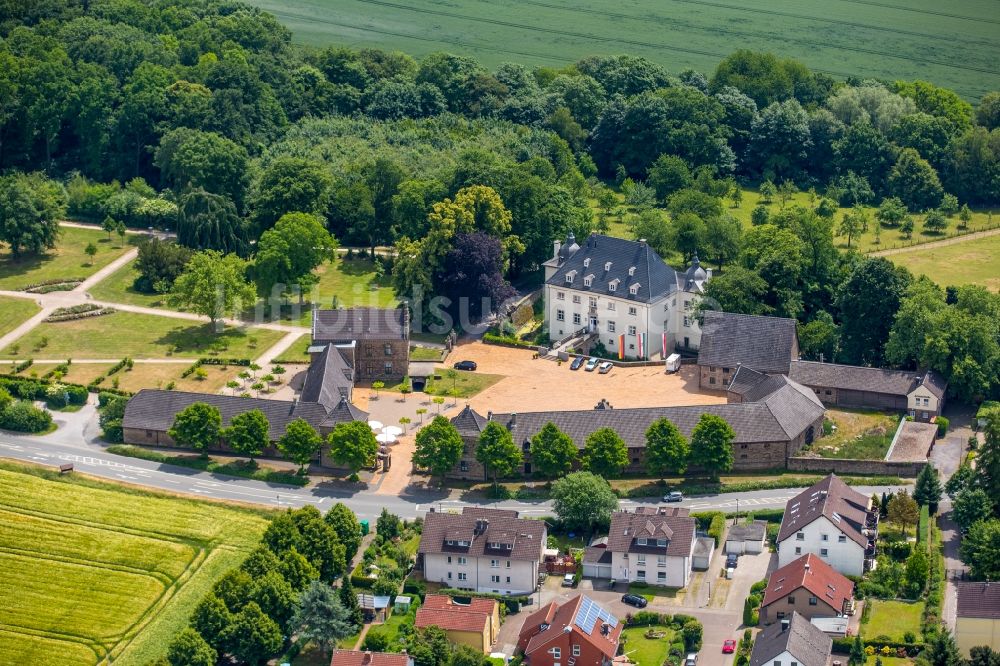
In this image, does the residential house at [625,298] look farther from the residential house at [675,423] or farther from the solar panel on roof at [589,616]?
the solar panel on roof at [589,616]

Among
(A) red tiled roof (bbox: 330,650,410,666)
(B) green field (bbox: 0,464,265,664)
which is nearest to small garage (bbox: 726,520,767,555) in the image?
(A) red tiled roof (bbox: 330,650,410,666)

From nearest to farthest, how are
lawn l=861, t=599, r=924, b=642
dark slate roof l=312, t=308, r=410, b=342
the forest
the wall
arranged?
lawn l=861, t=599, r=924, b=642, the wall, dark slate roof l=312, t=308, r=410, b=342, the forest

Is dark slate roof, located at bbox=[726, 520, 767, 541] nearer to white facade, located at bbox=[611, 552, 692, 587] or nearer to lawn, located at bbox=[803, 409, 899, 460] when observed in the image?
white facade, located at bbox=[611, 552, 692, 587]

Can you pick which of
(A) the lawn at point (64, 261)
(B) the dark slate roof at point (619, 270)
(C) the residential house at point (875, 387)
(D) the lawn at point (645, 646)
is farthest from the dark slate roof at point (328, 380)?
(A) the lawn at point (64, 261)

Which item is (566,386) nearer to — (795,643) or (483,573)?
(483,573)

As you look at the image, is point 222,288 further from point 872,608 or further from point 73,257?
point 872,608
